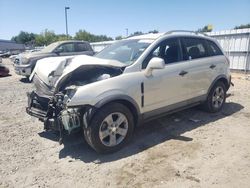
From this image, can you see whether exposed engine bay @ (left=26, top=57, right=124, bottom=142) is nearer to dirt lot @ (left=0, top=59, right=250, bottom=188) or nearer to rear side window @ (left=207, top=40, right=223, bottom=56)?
dirt lot @ (left=0, top=59, right=250, bottom=188)

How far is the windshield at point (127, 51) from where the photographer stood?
4.34 m

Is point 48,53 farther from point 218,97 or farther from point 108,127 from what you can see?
point 108,127

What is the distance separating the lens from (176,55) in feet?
15.7

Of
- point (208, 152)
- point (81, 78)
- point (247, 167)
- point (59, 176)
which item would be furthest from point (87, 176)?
point (247, 167)

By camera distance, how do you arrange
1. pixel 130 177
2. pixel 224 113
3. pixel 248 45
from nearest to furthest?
pixel 130 177, pixel 224 113, pixel 248 45

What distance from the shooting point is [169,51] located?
4.72 metres

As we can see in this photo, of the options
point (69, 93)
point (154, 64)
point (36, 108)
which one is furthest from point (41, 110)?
point (154, 64)

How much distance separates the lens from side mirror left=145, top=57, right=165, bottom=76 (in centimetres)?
393

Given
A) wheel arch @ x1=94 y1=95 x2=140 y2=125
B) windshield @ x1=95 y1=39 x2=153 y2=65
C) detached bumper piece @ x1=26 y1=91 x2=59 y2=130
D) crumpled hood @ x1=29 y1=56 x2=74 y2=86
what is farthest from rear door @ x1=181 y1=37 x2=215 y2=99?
detached bumper piece @ x1=26 y1=91 x2=59 y2=130

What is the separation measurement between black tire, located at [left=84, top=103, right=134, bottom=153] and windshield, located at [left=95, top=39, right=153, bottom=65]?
0.88 meters

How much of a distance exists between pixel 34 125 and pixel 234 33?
1078 cm

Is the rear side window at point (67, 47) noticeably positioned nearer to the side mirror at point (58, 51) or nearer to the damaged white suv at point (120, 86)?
the side mirror at point (58, 51)

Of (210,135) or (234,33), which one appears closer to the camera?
(210,135)

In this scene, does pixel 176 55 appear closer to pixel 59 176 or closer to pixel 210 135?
pixel 210 135
